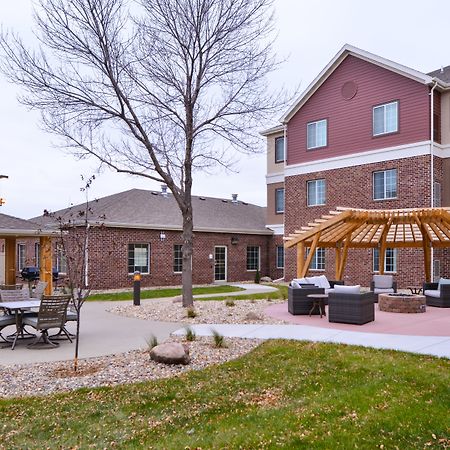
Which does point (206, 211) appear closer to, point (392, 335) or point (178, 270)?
point (178, 270)

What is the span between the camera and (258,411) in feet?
17.7

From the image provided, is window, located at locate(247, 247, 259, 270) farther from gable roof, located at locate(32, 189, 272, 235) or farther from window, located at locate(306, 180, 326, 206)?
window, located at locate(306, 180, 326, 206)

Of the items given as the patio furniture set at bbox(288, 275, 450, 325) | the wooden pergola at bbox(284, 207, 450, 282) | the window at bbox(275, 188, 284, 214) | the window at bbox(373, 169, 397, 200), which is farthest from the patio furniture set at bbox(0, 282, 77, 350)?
the window at bbox(275, 188, 284, 214)

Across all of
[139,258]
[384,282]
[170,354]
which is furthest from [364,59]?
[170,354]

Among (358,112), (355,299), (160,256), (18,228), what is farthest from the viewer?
(160,256)

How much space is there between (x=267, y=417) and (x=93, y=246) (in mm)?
16301

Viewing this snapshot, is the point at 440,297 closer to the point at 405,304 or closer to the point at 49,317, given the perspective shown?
the point at 405,304

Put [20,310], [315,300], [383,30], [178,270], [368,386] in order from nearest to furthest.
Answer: [368,386]
[20,310]
[383,30]
[315,300]
[178,270]

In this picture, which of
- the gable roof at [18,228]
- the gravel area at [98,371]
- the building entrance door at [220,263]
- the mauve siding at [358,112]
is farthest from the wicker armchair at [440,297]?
the gable roof at [18,228]

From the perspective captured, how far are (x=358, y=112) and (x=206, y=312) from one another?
12629 millimetres

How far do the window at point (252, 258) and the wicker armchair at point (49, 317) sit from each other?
18.1 meters

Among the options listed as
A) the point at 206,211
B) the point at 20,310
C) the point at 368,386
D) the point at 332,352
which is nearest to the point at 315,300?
the point at 332,352

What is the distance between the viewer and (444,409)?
521 centimetres

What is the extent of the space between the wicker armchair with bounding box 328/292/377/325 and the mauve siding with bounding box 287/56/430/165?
10.1m
